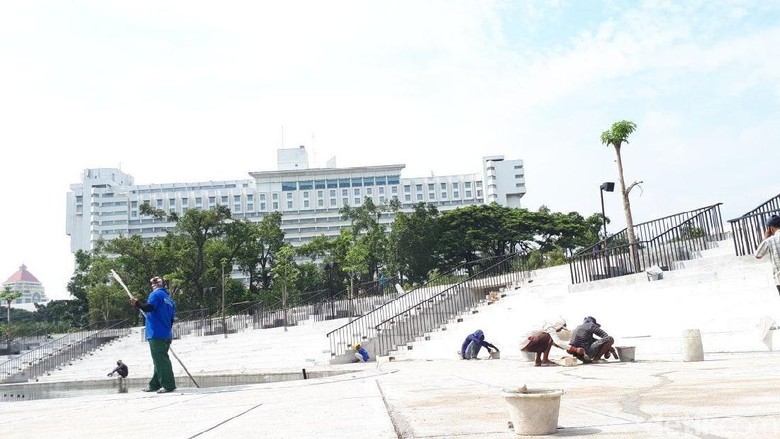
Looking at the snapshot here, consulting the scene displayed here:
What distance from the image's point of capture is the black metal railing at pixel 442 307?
1919 cm

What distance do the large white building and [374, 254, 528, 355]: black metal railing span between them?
122699 millimetres

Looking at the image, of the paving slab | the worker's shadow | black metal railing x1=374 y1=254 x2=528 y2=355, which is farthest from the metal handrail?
the worker's shadow

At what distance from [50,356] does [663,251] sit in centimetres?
2929

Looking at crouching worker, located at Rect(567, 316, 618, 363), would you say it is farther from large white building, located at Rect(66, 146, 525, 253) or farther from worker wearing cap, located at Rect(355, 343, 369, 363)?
large white building, located at Rect(66, 146, 525, 253)

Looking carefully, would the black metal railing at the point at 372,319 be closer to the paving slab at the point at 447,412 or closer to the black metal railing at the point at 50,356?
the paving slab at the point at 447,412

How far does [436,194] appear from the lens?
154250mm

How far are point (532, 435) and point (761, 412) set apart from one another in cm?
153

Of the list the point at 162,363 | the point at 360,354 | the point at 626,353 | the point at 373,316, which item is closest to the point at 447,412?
the point at 162,363

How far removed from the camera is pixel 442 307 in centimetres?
2030

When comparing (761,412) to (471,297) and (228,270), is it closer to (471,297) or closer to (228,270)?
(471,297)

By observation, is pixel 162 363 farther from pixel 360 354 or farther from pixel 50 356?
pixel 50 356

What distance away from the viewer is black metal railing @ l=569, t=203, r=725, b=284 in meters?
16.3

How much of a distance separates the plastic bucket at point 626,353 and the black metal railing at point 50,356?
28.1m

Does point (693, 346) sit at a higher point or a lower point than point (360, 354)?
higher
